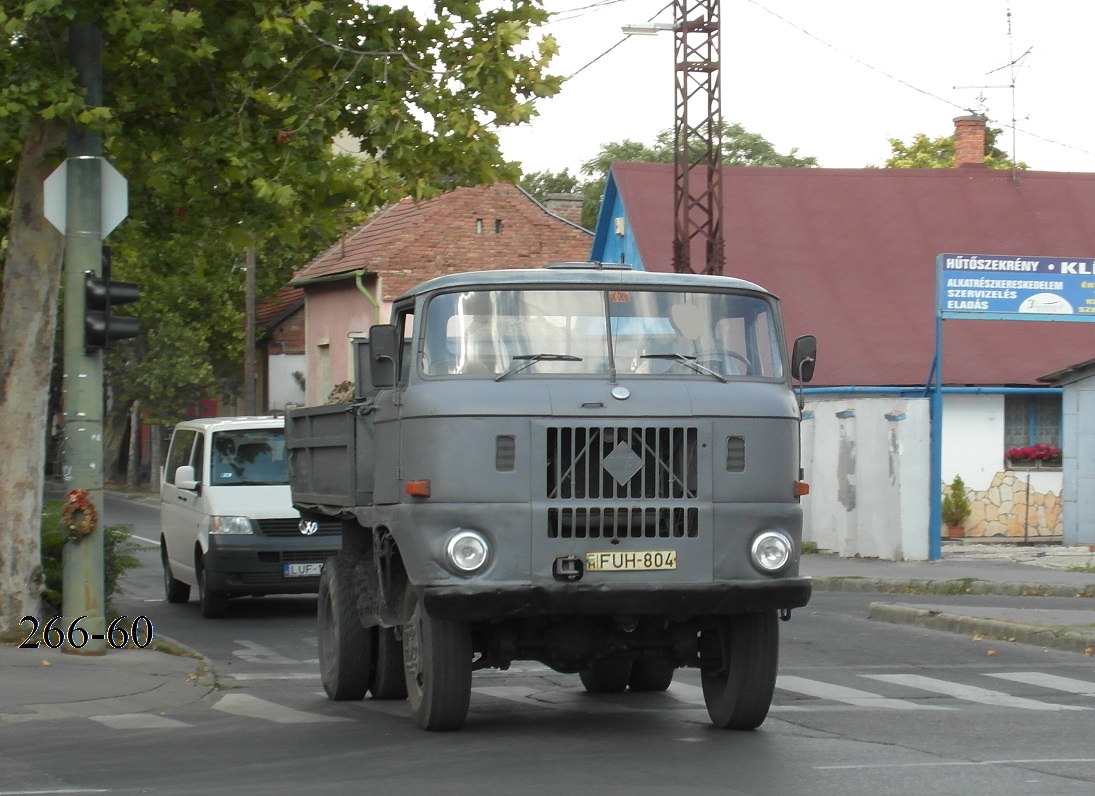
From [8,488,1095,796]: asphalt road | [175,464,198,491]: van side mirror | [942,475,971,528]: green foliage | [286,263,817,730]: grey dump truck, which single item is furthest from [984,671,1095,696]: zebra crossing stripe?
[942,475,971,528]: green foliage

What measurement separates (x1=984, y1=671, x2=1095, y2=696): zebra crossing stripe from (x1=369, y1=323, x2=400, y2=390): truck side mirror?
5300 mm

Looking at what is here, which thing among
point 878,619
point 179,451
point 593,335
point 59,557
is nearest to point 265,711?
point 593,335

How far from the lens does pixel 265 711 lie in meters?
10.9

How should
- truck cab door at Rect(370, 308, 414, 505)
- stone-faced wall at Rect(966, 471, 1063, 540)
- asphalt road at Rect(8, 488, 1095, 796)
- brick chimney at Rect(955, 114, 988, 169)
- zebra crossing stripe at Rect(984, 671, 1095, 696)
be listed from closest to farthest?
asphalt road at Rect(8, 488, 1095, 796) → truck cab door at Rect(370, 308, 414, 505) → zebra crossing stripe at Rect(984, 671, 1095, 696) → stone-faced wall at Rect(966, 471, 1063, 540) → brick chimney at Rect(955, 114, 988, 169)

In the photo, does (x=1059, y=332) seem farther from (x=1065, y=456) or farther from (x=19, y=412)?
(x=19, y=412)

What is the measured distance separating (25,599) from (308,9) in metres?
5.10

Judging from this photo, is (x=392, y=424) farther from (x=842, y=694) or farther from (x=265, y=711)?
(x=842, y=694)

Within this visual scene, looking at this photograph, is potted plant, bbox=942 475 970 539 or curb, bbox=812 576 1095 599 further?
potted plant, bbox=942 475 970 539

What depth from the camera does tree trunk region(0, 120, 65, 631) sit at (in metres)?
13.6

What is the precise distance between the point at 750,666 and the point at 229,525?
30.1 ft

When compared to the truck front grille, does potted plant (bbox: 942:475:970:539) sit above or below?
below

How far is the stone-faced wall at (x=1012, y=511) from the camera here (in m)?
32.2

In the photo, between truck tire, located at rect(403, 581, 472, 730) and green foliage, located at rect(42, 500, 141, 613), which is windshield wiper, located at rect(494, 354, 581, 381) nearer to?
truck tire, located at rect(403, 581, 472, 730)

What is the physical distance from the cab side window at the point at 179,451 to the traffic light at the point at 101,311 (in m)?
6.44
